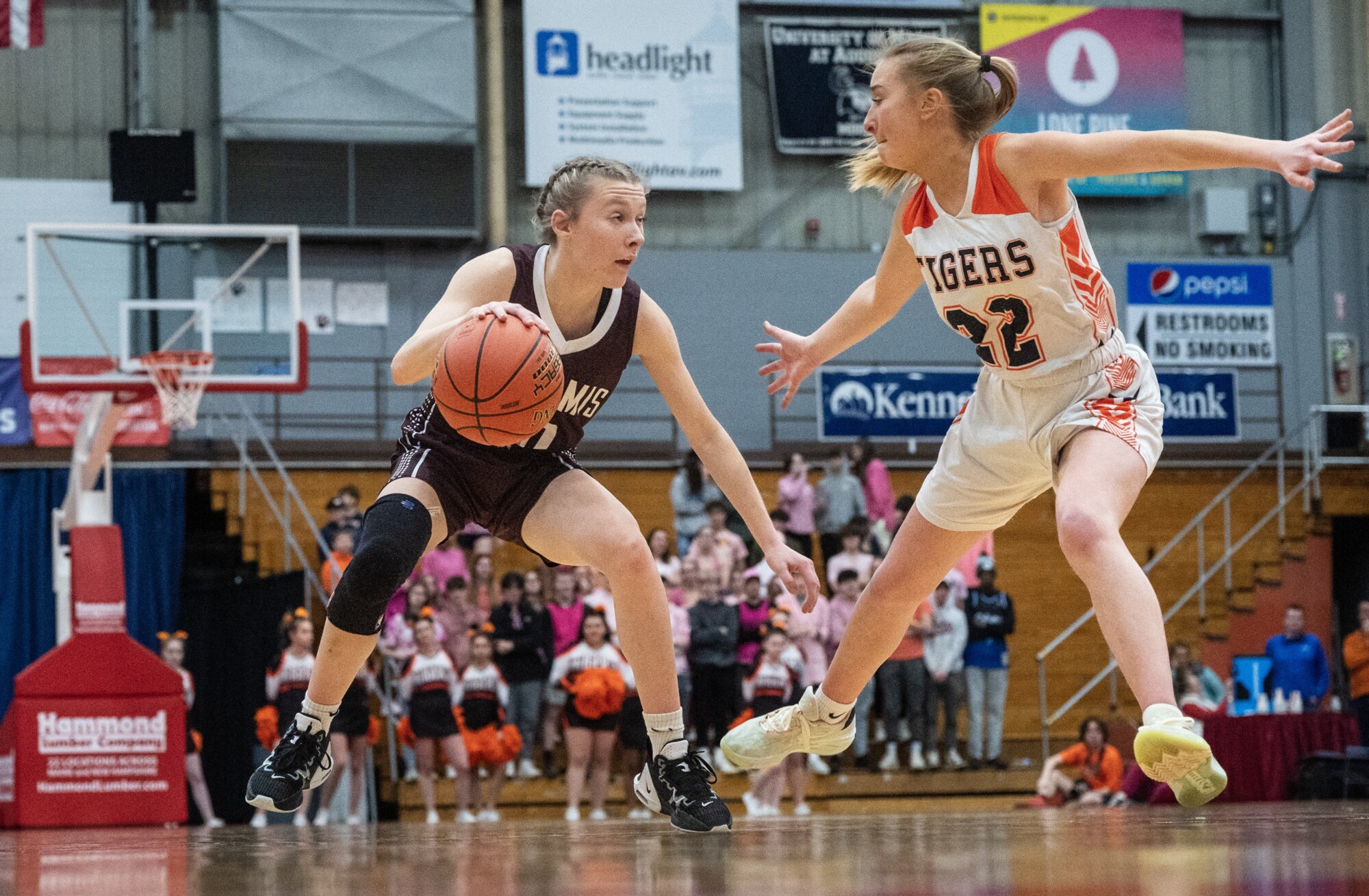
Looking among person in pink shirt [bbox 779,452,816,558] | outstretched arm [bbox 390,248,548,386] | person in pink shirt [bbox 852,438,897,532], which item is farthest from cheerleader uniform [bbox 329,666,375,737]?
outstretched arm [bbox 390,248,548,386]

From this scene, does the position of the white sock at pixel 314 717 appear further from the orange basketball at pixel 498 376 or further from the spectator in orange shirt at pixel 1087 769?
the spectator in orange shirt at pixel 1087 769

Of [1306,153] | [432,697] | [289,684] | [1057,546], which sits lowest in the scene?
[432,697]

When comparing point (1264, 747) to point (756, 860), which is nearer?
point (756, 860)

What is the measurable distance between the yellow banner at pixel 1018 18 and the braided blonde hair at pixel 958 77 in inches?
652

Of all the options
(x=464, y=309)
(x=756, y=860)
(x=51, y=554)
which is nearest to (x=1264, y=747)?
(x=464, y=309)

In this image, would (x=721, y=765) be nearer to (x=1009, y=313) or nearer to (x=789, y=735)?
(x=789, y=735)

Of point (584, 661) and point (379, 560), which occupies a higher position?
point (379, 560)

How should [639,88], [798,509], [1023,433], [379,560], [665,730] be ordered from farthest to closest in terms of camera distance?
[639,88]
[798,509]
[665,730]
[1023,433]
[379,560]

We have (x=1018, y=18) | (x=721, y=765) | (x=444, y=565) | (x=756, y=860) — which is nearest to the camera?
(x=756, y=860)

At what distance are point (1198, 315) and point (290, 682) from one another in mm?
12618

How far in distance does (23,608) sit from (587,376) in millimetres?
13129

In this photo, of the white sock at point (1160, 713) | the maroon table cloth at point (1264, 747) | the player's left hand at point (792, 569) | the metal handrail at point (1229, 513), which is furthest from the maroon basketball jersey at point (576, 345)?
the metal handrail at point (1229, 513)

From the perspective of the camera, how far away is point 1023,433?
14.0 ft

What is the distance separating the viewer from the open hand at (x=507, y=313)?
4020 millimetres
